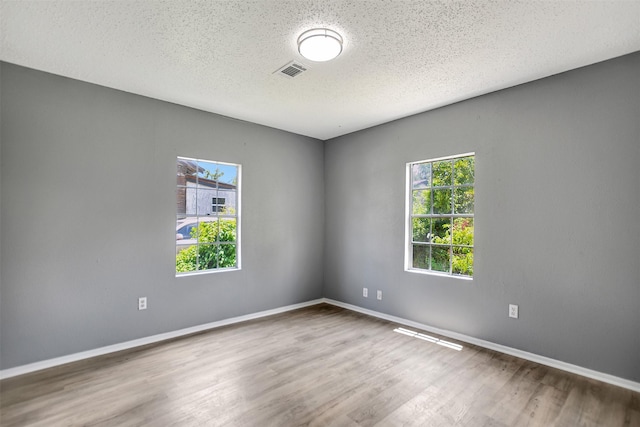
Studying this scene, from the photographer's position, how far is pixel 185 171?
3.76 m

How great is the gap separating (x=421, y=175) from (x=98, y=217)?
3697 mm

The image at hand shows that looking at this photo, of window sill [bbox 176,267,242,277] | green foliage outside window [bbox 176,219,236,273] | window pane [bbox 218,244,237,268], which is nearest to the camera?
window sill [bbox 176,267,242,277]

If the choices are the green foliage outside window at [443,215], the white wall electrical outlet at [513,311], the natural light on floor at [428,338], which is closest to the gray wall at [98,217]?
the natural light on floor at [428,338]

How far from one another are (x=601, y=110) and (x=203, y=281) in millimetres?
4371

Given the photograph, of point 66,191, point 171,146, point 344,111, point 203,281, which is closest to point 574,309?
point 344,111

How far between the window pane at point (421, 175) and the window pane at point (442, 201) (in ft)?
0.58

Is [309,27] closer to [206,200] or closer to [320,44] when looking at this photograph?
[320,44]

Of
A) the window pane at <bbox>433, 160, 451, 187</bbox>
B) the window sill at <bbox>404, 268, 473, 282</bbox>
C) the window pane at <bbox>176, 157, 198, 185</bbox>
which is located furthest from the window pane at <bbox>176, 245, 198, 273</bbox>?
the window pane at <bbox>433, 160, 451, 187</bbox>

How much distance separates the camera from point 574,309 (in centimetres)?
268

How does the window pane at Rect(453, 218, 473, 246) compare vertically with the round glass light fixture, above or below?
below

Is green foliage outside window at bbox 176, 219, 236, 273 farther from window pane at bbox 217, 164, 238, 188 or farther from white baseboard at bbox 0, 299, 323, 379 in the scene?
white baseboard at bbox 0, 299, 323, 379

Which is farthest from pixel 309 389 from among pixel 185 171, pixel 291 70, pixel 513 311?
pixel 185 171

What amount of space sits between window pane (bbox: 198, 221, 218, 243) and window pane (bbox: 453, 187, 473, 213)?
3010mm

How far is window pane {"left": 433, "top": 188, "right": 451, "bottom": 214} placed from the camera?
3.65 m
